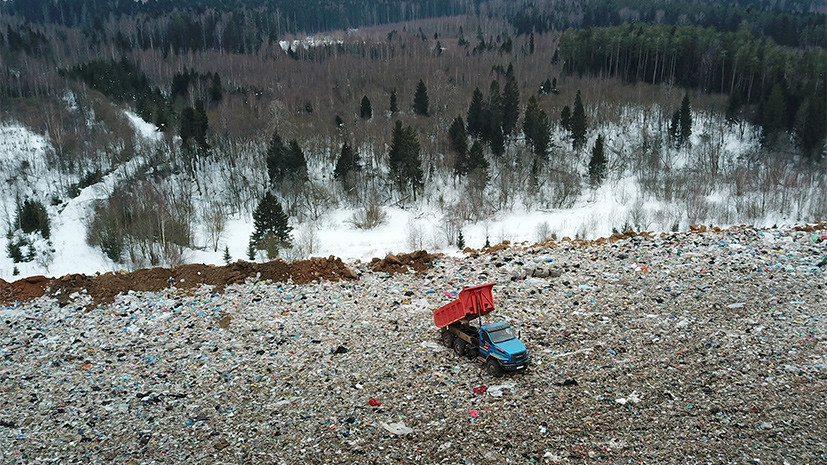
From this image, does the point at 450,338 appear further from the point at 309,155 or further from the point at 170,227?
the point at 309,155

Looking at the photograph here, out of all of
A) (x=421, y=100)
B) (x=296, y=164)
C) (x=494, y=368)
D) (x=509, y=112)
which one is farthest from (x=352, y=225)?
(x=494, y=368)

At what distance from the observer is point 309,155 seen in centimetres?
4844

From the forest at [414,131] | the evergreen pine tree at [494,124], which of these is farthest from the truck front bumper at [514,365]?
the evergreen pine tree at [494,124]

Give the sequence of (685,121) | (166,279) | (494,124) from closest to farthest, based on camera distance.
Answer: (166,279) → (494,124) → (685,121)

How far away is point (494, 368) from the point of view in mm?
9078

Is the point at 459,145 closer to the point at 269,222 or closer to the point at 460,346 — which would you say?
the point at 269,222

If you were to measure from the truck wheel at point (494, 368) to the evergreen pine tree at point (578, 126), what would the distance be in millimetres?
42729

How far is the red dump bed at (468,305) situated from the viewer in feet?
32.3

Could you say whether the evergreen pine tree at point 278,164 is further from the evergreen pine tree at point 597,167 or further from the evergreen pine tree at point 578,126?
the evergreen pine tree at point 578,126

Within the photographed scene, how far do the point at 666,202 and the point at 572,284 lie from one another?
93.2 feet

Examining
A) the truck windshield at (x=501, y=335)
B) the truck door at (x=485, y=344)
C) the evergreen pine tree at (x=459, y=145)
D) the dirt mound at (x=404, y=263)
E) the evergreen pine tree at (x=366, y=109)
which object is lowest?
the evergreen pine tree at (x=459, y=145)

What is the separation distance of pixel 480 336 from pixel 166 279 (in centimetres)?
957

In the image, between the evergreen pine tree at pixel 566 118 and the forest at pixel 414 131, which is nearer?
the forest at pixel 414 131

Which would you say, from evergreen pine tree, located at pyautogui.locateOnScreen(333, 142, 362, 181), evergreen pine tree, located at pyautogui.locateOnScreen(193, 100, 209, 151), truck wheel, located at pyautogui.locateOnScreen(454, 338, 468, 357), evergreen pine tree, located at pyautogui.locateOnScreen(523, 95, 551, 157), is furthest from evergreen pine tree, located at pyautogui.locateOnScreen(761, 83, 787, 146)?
evergreen pine tree, located at pyautogui.locateOnScreen(193, 100, 209, 151)
